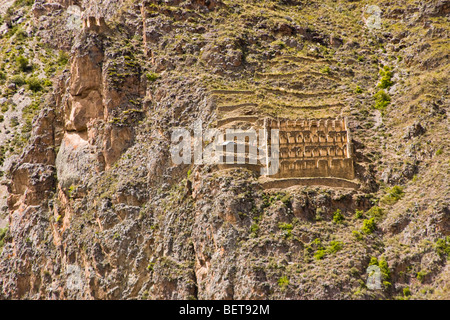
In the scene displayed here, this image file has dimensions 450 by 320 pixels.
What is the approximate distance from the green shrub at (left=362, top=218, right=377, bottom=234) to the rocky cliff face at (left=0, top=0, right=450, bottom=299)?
13 centimetres

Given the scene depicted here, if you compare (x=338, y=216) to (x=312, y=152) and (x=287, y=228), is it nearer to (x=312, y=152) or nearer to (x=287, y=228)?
(x=287, y=228)

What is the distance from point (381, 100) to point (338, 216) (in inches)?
791

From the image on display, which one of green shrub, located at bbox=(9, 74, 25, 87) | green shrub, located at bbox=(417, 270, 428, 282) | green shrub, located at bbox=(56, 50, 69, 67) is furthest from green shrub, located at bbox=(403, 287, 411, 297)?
green shrub, located at bbox=(9, 74, 25, 87)

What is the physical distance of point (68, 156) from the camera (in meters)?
99.8

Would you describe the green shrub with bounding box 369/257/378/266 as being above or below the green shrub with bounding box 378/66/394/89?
below

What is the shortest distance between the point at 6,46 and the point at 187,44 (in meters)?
44.4

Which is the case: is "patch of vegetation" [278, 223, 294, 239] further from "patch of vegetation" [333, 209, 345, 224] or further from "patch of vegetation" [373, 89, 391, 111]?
"patch of vegetation" [373, 89, 391, 111]

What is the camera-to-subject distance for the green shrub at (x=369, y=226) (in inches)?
3228

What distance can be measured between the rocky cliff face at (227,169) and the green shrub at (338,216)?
9.4 inches

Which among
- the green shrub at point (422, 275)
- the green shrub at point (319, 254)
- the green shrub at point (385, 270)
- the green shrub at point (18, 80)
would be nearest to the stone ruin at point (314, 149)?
the green shrub at point (319, 254)

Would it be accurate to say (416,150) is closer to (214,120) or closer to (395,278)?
(395,278)

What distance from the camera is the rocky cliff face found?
7969cm

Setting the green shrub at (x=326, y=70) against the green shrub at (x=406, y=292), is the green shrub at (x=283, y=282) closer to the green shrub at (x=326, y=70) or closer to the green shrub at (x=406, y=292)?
the green shrub at (x=406, y=292)

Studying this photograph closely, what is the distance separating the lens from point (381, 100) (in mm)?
97188
